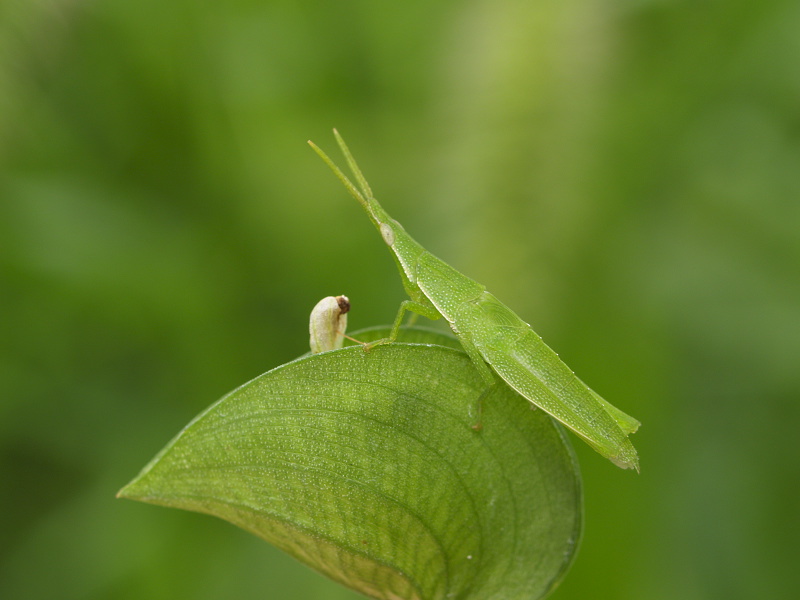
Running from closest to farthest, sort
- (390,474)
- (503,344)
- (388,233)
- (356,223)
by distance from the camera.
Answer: (390,474)
(503,344)
(388,233)
(356,223)

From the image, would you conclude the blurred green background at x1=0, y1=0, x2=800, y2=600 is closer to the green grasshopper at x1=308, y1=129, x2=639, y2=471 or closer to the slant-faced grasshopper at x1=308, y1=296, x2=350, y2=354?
the green grasshopper at x1=308, y1=129, x2=639, y2=471

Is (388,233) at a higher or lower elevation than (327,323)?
lower

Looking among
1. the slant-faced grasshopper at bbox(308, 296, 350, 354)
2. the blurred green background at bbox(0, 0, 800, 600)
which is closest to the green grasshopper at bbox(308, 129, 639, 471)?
the slant-faced grasshopper at bbox(308, 296, 350, 354)

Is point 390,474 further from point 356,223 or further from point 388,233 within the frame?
point 356,223

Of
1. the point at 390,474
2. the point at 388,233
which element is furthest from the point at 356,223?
the point at 390,474

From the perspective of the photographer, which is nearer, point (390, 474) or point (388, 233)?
point (390, 474)

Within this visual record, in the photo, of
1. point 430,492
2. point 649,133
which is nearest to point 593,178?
point 649,133

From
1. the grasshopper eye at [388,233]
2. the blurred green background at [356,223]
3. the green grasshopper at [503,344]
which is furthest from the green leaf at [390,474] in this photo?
the blurred green background at [356,223]

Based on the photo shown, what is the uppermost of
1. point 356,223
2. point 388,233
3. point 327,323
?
point 327,323
